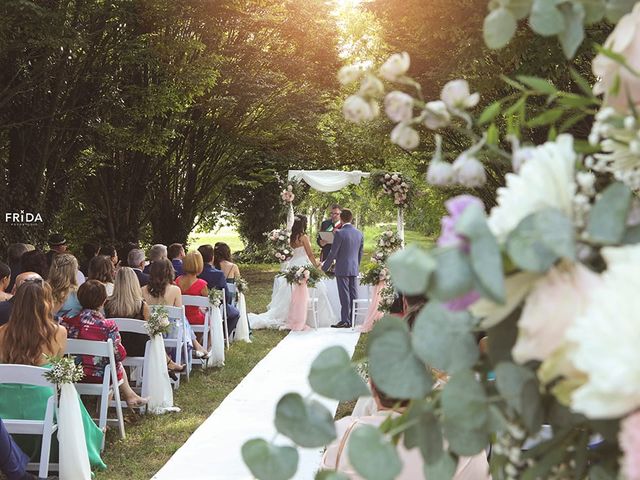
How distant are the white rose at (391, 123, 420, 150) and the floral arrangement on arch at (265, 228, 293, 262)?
1454cm

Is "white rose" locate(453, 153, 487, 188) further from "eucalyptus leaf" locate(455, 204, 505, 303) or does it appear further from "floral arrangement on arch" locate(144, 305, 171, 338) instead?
"floral arrangement on arch" locate(144, 305, 171, 338)

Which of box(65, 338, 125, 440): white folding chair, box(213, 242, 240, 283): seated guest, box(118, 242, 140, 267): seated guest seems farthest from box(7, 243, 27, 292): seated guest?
box(213, 242, 240, 283): seated guest

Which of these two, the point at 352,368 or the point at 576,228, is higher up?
the point at 576,228

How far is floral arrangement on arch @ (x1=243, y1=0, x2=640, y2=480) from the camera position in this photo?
62cm

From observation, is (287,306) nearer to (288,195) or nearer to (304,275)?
(304,275)

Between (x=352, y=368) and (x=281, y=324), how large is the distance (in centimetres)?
1442

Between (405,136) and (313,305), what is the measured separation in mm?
14045

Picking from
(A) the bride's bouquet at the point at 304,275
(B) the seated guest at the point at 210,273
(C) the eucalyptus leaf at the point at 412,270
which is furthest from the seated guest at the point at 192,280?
(C) the eucalyptus leaf at the point at 412,270

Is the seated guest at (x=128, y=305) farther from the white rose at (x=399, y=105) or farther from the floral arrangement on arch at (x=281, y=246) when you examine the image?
the white rose at (x=399, y=105)

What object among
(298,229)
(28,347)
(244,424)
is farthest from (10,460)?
(298,229)

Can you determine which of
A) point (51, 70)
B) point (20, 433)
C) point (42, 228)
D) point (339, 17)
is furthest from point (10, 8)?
point (339, 17)

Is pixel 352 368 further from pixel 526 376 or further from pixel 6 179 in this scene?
pixel 6 179

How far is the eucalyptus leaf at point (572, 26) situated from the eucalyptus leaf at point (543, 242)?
218mm

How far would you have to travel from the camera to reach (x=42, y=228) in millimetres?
15469
